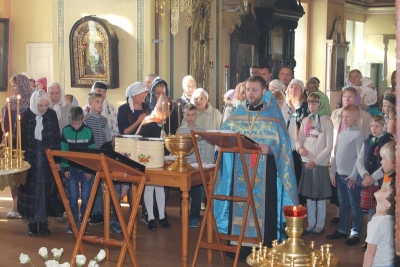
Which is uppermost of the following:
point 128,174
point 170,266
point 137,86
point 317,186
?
point 137,86

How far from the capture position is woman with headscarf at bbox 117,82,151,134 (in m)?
7.67

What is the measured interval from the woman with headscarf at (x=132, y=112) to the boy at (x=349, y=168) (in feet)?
6.94

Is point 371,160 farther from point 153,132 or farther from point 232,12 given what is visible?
point 232,12

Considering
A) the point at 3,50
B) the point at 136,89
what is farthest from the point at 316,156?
the point at 3,50

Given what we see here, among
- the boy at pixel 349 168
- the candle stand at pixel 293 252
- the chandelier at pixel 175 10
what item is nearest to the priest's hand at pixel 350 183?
the boy at pixel 349 168

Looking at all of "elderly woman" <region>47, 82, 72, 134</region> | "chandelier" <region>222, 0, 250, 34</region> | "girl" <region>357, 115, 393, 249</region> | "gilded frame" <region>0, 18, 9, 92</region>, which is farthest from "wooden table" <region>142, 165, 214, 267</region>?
"gilded frame" <region>0, 18, 9, 92</region>

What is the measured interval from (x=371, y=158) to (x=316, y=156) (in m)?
0.76

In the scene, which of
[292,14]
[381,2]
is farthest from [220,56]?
[381,2]

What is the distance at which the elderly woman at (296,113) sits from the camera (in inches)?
306

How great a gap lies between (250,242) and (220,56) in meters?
7.34

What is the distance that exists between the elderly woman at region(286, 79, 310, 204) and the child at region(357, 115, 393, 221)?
1.20 metres

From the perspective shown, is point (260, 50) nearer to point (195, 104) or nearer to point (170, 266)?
point (195, 104)

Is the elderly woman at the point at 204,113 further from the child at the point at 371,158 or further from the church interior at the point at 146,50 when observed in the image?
the child at the point at 371,158

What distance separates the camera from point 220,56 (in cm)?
1281
